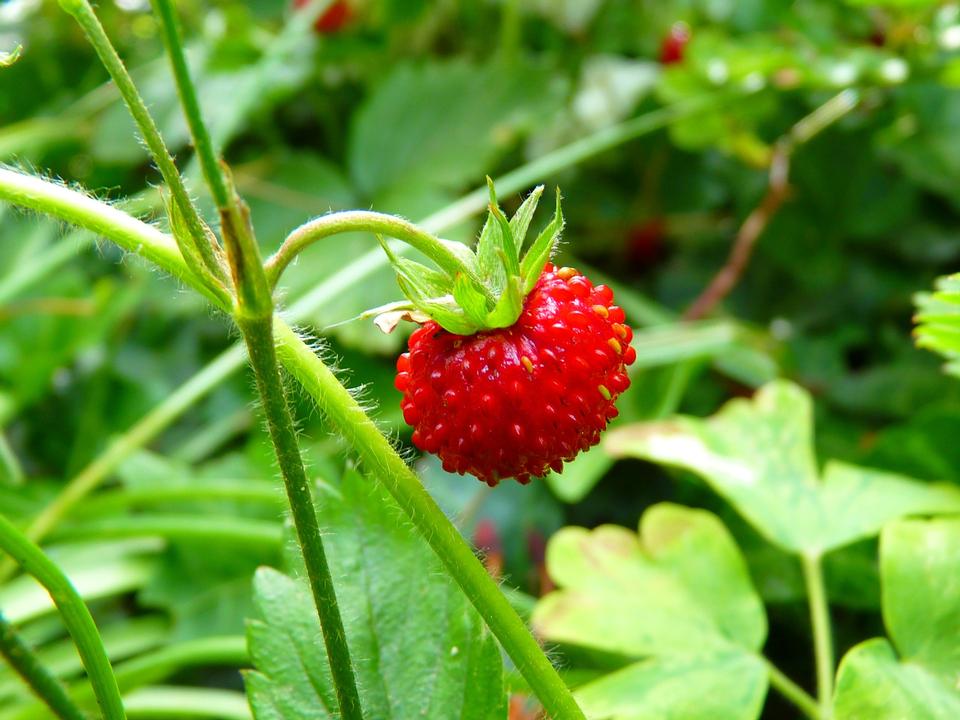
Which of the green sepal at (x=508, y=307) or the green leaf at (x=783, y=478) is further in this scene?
the green leaf at (x=783, y=478)

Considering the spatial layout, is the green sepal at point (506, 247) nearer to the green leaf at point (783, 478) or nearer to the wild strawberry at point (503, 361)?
the wild strawberry at point (503, 361)

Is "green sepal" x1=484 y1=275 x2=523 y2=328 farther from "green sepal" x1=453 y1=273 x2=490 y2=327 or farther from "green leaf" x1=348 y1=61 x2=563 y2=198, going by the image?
"green leaf" x1=348 y1=61 x2=563 y2=198

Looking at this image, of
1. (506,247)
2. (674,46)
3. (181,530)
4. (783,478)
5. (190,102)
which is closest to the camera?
(190,102)

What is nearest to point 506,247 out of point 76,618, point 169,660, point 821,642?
point 76,618

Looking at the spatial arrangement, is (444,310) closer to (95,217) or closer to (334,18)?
(95,217)

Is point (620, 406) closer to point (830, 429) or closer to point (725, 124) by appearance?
point (830, 429)

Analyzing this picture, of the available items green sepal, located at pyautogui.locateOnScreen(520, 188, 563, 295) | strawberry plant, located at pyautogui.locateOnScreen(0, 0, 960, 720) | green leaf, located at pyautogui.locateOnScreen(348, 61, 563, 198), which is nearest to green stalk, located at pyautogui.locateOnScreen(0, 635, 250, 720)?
strawberry plant, located at pyautogui.locateOnScreen(0, 0, 960, 720)

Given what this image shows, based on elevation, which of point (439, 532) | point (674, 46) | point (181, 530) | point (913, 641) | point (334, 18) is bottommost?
point (913, 641)

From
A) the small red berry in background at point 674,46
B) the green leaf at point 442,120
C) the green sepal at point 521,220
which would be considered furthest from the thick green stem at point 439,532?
the small red berry in background at point 674,46
